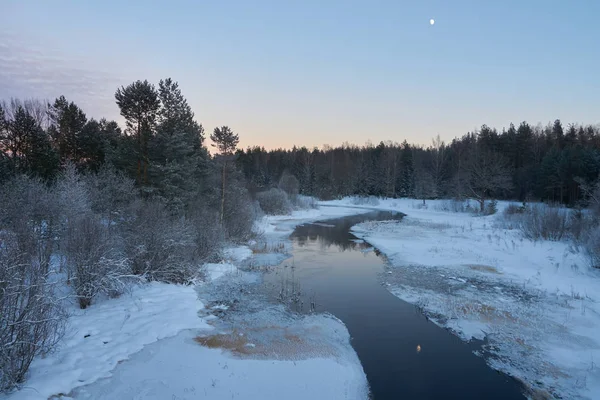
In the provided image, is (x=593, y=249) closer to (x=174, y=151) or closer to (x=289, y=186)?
(x=174, y=151)

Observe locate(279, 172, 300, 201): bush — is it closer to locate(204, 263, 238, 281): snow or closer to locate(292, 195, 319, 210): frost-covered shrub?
locate(292, 195, 319, 210): frost-covered shrub

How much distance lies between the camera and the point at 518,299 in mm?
10961

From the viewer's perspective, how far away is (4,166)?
19109mm

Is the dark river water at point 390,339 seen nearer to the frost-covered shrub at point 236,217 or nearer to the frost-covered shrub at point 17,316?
the frost-covered shrub at point 17,316

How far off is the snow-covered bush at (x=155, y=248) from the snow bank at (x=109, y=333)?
0.59 m

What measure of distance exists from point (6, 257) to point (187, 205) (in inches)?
565

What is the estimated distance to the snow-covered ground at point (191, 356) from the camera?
18.3ft

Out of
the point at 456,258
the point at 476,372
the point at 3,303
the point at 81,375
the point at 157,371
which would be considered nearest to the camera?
the point at 3,303

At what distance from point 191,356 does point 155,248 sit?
5326mm

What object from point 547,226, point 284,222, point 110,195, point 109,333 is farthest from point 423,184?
point 109,333

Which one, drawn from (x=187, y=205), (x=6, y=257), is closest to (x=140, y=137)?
(x=187, y=205)

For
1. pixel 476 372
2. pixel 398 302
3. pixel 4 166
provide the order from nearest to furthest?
pixel 476 372 < pixel 398 302 < pixel 4 166

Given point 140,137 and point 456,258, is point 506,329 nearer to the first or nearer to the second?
point 456,258

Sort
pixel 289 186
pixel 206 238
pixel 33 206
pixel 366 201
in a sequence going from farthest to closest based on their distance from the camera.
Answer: pixel 366 201, pixel 289 186, pixel 206 238, pixel 33 206
